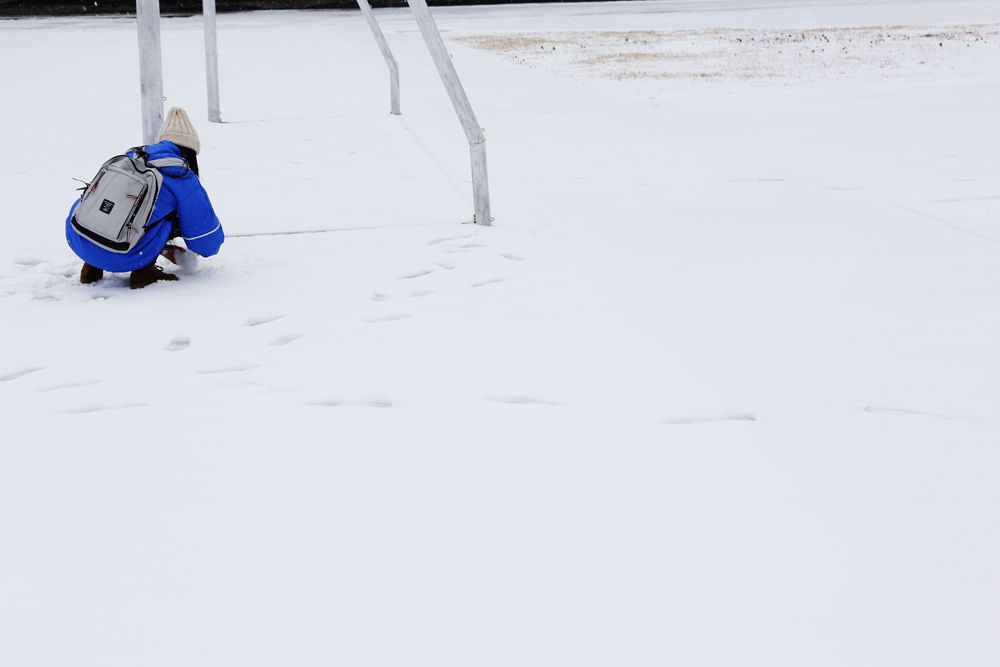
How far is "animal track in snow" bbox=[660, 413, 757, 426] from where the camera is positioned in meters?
3.01

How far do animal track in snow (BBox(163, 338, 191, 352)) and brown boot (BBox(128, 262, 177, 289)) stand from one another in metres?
0.75

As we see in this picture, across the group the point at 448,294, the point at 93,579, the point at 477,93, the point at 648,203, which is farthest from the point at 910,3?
the point at 93,579

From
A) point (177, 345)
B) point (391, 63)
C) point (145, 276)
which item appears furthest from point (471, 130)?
point (391, 63)

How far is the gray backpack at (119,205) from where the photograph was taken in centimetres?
410

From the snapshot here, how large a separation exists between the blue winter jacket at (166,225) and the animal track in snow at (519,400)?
5.48ft

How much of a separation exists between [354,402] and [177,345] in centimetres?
86

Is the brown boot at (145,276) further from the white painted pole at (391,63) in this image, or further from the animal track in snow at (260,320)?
the white painted pole at (391,63)

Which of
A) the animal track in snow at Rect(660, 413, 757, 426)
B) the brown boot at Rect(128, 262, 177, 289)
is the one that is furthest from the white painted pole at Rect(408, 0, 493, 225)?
the animal track in snow at Rect(660, 413, 757, 426)

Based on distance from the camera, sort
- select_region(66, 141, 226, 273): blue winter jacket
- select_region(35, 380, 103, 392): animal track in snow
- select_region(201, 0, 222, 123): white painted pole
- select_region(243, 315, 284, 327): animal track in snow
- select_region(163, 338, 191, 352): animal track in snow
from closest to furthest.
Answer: select_region(35, 380, 103, 392): animal track in snow < select_region(163, 338, 191, 352): animal track in snow < select_region(243, 315, 284, 327): animal track in snow < select_region(66, 141, 226, 273): blue winter jacket < select_region(201, 0, 222, 123): white painted pole

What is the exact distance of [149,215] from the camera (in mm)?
4129

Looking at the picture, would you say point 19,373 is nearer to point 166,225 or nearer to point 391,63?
point 166,225

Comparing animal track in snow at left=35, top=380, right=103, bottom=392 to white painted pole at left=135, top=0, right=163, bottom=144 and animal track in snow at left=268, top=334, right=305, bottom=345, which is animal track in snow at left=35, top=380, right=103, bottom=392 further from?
white painted pole at left=135, top=0, right=163, bottom=144

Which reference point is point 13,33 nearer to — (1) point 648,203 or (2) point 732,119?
(2) point 732,119

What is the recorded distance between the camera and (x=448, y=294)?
429 cm
